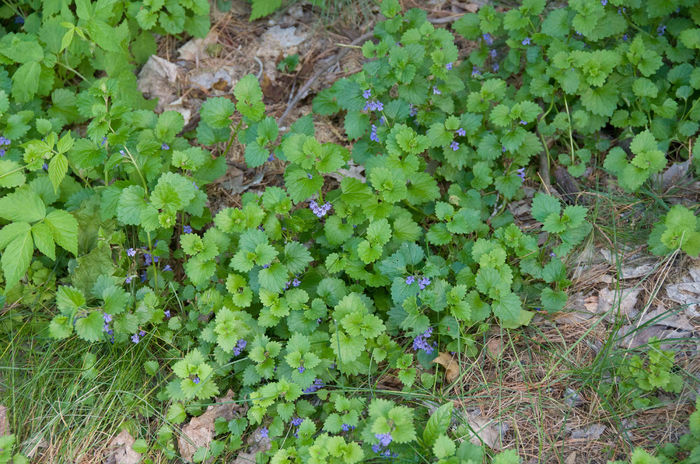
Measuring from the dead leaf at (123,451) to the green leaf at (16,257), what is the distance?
2.89ft

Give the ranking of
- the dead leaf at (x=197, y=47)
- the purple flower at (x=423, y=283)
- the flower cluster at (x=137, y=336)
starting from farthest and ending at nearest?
the dead leaf at (x=197, y=47) < the flower cluster at (x=137, y=336) < the purple flower at (x=423, y=283)

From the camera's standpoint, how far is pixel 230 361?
2.92 metres

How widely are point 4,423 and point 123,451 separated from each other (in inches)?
24.1

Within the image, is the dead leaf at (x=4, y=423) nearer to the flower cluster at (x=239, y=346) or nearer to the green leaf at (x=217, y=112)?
the flower cluster at (x=239, y=346)

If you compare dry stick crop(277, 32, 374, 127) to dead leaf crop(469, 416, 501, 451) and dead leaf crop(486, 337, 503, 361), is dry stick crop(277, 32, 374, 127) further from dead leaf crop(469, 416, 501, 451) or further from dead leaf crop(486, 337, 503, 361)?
dead leaf crop(469, 416, 501, 451)

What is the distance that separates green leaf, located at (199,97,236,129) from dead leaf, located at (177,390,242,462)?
144 cm

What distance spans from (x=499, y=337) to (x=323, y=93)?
181cm

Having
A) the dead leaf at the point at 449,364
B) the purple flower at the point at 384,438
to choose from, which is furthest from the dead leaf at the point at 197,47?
the purple flower at the point at 384,438

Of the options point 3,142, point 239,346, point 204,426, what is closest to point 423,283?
point 239,346

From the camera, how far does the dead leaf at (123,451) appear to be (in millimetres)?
2729

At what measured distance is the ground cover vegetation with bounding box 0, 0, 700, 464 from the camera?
106 inches

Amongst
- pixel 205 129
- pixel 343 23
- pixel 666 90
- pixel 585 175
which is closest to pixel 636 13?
pixel 666 90

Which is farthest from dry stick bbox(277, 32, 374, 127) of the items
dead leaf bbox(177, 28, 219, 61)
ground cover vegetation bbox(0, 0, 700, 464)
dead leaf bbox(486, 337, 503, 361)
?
dead leaf bbox(486, 337, 503, 361)

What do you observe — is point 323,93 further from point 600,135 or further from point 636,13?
point 636,13
